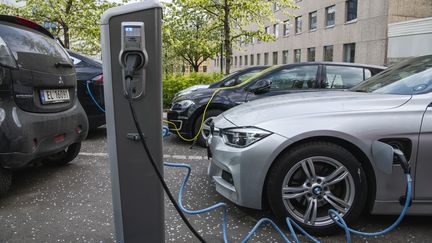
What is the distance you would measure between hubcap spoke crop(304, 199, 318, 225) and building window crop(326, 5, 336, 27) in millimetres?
27624

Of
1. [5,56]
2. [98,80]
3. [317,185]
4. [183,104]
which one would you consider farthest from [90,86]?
[317,185]

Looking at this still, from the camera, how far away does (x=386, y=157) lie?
259cm

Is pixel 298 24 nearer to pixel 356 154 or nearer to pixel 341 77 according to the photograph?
pixel 341 77

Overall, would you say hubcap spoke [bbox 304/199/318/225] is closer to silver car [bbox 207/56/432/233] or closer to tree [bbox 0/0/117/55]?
silver car [bbox 207/56/432/233]

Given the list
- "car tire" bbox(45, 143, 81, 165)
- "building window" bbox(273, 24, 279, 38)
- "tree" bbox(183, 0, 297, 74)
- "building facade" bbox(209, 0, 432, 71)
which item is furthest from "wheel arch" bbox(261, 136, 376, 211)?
"building window" bbox(273, 24, 279, 38)

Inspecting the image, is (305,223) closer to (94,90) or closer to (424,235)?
(424,235)

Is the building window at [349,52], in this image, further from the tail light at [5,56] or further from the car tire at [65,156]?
the tail light at [5,56]

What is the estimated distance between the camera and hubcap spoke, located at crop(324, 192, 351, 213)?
2.78 m


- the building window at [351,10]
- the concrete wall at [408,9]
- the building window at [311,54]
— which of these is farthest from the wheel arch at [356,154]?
the building window at [311,54]

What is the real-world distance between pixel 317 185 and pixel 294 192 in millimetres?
181

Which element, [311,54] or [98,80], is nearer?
[98,80]

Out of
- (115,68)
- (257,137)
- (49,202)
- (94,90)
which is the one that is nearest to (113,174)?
(115,68)

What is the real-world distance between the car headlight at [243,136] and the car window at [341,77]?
320cm

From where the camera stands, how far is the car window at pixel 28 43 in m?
3.27
